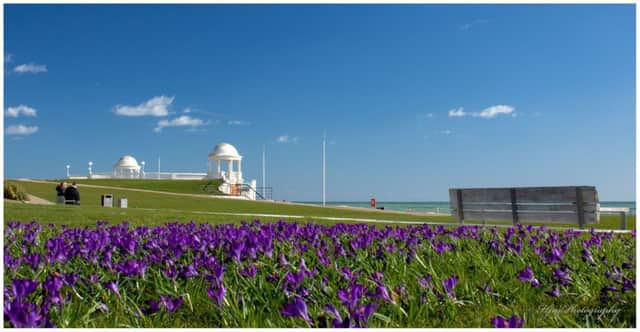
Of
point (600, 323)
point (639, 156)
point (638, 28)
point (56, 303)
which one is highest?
point (638, 28)

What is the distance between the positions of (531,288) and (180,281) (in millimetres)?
2304

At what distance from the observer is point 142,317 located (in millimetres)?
2639

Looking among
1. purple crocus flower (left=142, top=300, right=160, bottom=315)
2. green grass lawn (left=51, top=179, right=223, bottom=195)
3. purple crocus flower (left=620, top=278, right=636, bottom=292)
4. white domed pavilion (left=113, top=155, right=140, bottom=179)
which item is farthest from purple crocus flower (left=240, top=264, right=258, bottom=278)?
white domed pavilion (left=113, top=155, right=140, bottom=179)

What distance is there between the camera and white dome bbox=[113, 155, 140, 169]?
68.2m

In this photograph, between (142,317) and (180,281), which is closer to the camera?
(142,317)

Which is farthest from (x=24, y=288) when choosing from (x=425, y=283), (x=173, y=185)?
(x=173, y=185)

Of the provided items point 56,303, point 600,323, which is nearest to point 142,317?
point 56,303

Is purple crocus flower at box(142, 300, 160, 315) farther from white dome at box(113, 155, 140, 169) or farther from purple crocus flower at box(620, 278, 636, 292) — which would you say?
white dome at box(113, 155, 140, 169)

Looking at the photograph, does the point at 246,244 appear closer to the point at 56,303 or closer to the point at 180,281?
the point at 180,281

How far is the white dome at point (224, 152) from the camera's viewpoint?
5684cm

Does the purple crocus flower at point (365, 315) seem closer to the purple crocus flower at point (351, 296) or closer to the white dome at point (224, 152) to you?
the purple crocus flower at point (351, 296)

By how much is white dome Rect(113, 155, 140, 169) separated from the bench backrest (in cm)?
6231

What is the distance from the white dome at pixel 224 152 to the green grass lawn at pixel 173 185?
16.7 feet


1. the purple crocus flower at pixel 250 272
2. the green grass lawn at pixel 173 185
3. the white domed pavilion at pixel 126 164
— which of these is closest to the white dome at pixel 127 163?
the white domed pavilion at pixel 126 164
